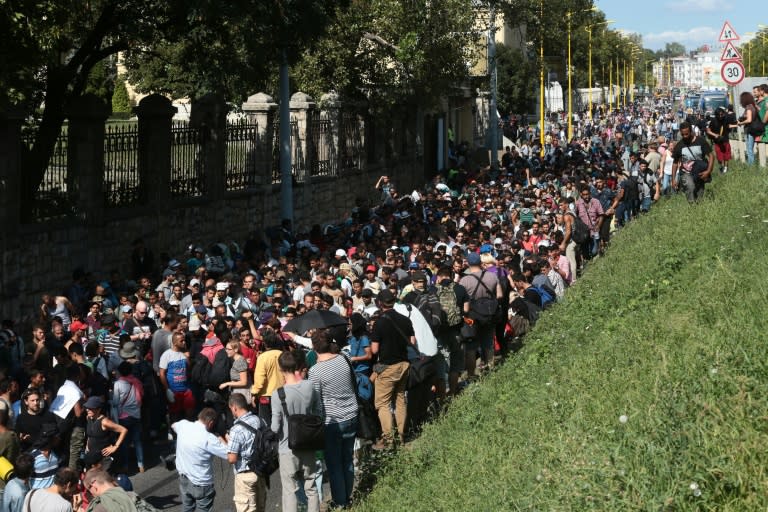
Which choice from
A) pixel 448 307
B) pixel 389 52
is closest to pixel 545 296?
pixel 448 307

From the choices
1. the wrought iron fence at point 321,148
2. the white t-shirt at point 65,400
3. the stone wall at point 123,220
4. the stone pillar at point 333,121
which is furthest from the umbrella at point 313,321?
the stone pillar at point 333,121

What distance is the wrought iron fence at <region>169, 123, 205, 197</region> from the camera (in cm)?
2216

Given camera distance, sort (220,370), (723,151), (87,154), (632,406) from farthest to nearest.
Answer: (723,151), (87,154), (220,370), (632,406)

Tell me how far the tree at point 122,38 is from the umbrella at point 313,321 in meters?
6.12

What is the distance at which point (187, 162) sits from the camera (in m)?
22.6

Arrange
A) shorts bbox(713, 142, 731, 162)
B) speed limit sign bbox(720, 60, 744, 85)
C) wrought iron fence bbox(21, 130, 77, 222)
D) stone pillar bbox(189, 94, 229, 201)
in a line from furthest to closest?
1. stone pillar bbox(189, 94, 229, 201)
2. shorts bbox(713, 142, 731, 162)
3. speed limit sign bbox(720, 60, 744, 85)
4. wrought iron fence bbox(21, 130, 77, 222)

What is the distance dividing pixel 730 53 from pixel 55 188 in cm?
1068

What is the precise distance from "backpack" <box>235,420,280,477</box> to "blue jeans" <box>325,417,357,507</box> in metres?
0.62

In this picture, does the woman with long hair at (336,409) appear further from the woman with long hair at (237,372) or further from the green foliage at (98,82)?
the green foliage at (98,82)

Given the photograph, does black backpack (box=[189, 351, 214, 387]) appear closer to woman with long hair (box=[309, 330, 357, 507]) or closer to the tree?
woman with long hair (box=[309, 330, 357, 507])

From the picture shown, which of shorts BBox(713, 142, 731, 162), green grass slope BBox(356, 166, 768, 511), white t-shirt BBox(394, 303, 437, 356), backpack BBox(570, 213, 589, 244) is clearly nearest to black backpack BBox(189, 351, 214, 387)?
white t-shirt BBox(394, 303, 437, 356)

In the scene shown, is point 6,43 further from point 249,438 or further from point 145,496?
point 249,438

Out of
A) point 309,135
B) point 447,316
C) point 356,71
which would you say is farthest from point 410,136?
point 447,316

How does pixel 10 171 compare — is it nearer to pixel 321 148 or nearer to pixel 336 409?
pixel 336 409
